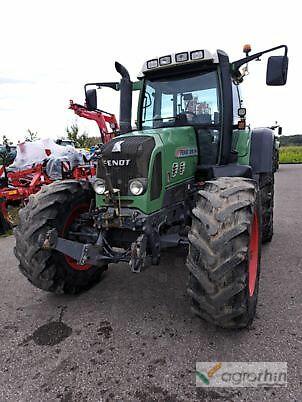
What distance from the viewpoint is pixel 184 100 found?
12.1ft

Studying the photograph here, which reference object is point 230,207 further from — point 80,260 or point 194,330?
point 80,260

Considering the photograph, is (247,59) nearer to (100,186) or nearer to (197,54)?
(197,54)

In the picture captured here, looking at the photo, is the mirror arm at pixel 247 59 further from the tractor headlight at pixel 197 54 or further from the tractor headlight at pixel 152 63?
the tractor headlight at pixel 152 63

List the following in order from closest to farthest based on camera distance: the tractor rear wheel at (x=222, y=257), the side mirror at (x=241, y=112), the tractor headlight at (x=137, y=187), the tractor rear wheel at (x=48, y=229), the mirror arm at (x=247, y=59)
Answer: the tractor rear wheel at (x=222, y=257), the tractor headlight at (x=137, y=187), the tractor rear wheel at (x=48, y=229), the mirror arm at (x=247, y=59), the side mirror at (x=241, y=112)

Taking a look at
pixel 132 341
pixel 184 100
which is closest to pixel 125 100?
pixel 184 100

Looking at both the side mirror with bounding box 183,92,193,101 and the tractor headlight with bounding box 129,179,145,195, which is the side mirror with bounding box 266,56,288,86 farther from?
the tractor headlight with bounding box 129,179,145,195

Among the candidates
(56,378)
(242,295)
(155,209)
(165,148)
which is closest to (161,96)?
(165,148)

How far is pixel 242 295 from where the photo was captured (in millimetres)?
2396

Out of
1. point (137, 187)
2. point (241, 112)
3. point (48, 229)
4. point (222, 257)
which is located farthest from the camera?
point (241, 112)

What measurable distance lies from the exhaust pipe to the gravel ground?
182 cm

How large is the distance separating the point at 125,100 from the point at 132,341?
8.88ft

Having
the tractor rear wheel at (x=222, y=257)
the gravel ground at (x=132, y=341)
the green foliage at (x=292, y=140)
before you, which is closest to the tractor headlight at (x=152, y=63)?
the tractor rear wheel at (x=222, y=257)

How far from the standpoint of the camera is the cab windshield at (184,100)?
3572 mm

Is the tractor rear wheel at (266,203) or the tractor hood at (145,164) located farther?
the tractor rear wheel at (266,203)
